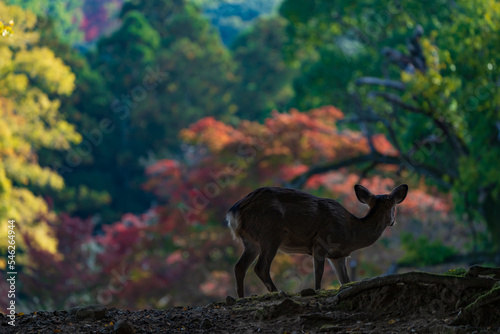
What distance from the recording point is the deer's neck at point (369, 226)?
17.5 feet

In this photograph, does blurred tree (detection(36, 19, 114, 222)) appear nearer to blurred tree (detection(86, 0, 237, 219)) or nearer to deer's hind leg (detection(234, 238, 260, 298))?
blurred tree (detection(86, 0, 237, 219))

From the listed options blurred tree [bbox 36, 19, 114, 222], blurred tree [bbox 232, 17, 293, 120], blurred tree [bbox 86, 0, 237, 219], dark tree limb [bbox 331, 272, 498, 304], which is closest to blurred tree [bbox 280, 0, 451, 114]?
blurred tree [bbox 232, 17, 293, 120]

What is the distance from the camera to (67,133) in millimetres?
22844

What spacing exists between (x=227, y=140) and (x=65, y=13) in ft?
90.7

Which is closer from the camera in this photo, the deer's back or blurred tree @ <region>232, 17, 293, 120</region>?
the deer's back

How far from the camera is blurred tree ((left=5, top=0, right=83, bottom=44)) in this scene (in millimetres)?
36812

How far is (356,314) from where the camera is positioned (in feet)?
14.4

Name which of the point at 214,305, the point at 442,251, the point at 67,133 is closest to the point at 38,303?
the point at 67,133

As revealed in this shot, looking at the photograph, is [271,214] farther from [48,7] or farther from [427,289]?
[48,7]

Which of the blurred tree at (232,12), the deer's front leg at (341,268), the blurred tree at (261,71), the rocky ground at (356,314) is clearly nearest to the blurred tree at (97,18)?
the blurred tree at (232,12)

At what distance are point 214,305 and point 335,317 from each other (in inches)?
43.7

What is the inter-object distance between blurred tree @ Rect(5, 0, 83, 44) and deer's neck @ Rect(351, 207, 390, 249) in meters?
32.4

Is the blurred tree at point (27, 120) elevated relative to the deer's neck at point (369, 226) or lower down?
elevated

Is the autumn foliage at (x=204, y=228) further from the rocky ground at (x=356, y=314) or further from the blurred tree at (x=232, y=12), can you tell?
the blurred tree at (x=232, y=12)
